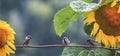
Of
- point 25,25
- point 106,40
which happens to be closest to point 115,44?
point 106,40

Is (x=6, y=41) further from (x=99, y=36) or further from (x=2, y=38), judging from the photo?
(x=99, y=36)

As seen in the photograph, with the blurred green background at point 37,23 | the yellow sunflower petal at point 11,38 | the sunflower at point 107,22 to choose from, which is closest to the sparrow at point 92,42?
the sunflower at point 107,22

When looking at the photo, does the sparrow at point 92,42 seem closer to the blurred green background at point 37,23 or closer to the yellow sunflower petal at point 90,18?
the yellow sunflower petal at point 90,18

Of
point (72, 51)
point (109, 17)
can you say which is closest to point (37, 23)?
point (72, 51)

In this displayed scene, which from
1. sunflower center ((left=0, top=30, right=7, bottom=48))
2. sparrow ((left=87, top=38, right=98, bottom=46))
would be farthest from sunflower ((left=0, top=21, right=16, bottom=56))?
sparrow ((left=87, top=38, right=98, bottom=46))

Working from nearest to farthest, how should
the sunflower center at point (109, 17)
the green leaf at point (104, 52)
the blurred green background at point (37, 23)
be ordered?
the sunflower center at point (109, 17)
the green leaf at point (104, 52)
the blurred green background at point (37, 23)

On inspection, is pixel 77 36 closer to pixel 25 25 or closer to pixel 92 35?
pixel 25 25
